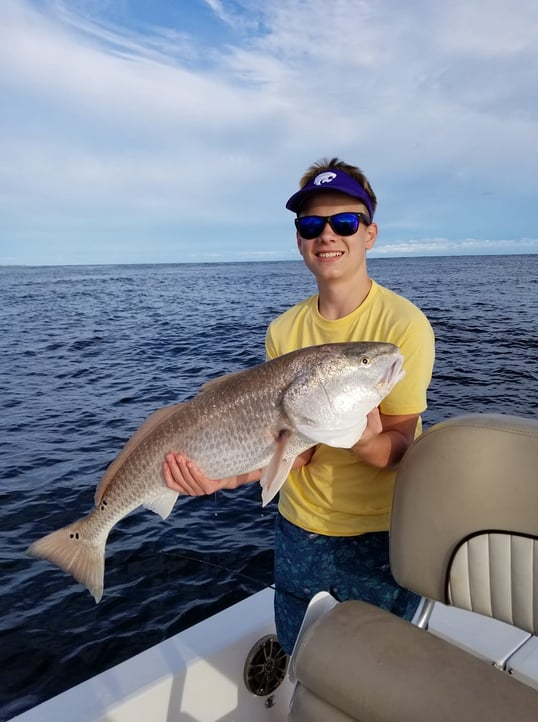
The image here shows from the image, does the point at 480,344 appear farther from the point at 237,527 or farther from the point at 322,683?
the point at 322,683

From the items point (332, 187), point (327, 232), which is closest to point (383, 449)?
point (327, 232)

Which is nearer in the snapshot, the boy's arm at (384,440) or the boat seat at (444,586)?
the boat seat at (444,586)

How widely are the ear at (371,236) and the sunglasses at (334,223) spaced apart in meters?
0.15

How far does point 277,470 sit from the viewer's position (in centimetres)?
274

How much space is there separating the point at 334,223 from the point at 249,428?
1.16m

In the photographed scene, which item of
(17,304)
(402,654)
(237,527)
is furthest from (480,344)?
(17,304)

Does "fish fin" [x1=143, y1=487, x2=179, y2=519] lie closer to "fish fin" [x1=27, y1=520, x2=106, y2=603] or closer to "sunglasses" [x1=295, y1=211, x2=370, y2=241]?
"fish fin" [x1=27, y1=520, x2=106, y2=603]

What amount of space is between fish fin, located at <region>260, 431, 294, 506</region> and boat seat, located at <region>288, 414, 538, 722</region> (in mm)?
549

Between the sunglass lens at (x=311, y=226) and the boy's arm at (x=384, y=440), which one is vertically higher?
the sunglass lens at (x=311, y=226)

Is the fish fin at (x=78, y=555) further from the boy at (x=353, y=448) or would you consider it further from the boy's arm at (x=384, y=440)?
the boy's arm at (x=384, y=440)

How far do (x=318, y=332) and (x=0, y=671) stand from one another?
15.8 feet

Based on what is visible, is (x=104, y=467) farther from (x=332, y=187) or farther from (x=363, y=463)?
(x=332, y=187)

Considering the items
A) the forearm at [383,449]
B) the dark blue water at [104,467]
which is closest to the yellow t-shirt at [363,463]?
the forearm at [383,449]

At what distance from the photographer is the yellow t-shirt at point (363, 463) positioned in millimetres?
2676
